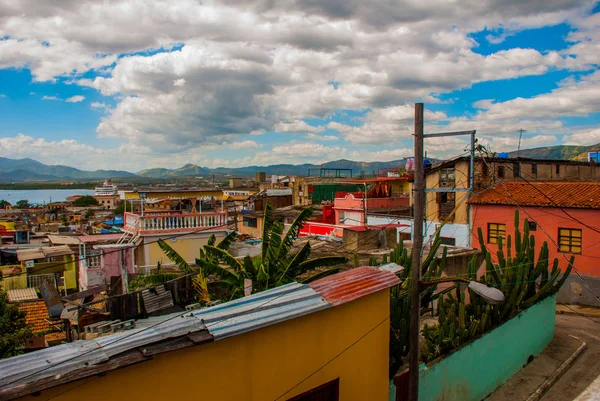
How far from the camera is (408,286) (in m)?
9.34

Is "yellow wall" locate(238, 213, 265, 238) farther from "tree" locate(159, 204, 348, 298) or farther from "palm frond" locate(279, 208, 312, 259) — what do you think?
"tree" locate(159, 204, 348, 298)

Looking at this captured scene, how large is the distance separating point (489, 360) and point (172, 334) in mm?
9229

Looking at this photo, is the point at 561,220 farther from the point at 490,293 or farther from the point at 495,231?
the point at 490,293

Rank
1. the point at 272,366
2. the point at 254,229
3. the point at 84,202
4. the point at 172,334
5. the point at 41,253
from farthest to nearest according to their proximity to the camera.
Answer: the point at 84,202, the point at 254,229, the point at 41,253, the point at 272,366, the point at 172,334

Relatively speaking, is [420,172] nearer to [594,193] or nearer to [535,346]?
[535,346]

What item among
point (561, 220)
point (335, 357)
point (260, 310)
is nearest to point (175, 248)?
point (335, 357)

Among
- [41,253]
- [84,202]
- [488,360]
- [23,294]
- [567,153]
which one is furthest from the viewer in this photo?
[84,202]

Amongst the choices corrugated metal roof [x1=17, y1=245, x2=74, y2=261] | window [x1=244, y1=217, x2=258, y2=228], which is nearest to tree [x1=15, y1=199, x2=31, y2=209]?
window [x1=244, y1=217, x2=258, y2=228]

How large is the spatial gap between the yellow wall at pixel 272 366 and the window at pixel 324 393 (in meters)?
0.07

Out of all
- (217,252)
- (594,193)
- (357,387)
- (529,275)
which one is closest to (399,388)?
(357,387)

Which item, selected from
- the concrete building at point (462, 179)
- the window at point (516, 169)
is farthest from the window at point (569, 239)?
the window at point (516, 169)

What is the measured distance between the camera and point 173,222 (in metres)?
16.0

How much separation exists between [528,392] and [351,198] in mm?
18574

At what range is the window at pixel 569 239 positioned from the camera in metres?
20.0
